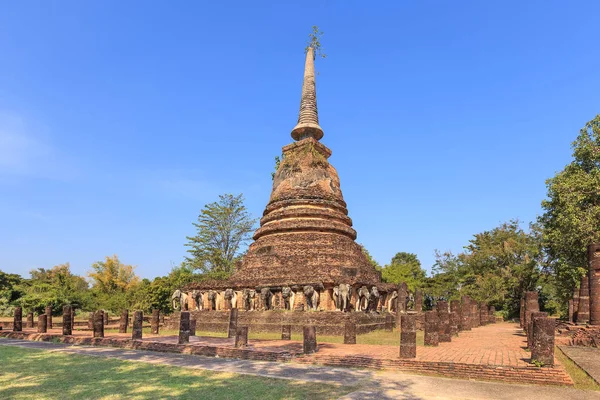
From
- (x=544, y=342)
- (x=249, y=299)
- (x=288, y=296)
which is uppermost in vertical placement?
(x=544, y=342)

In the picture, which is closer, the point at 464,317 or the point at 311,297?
→ the point at 311,297

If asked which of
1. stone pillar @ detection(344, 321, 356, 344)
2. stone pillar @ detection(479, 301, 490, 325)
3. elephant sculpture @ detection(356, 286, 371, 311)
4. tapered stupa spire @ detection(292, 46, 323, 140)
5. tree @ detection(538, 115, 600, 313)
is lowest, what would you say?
stone pillar @ detection(479, 301, 490, 325)

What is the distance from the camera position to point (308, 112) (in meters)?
27.7

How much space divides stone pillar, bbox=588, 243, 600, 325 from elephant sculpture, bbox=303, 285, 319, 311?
962cm

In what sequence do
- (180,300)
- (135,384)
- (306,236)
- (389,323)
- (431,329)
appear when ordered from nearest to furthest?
(135,384) → (431,329) → (389,323) → (306,236) → (180,300)

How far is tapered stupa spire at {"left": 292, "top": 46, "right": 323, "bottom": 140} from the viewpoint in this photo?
2711 cm

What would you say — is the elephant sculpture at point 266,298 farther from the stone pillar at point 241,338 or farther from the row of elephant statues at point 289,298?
the stone pillar at point 241,338

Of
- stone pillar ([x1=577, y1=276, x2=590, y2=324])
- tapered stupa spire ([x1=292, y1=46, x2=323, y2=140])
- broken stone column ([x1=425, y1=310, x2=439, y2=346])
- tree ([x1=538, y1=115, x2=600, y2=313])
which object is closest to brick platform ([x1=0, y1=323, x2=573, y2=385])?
broken stone column ([x1=425, y1=310, x2=439, y2=346])

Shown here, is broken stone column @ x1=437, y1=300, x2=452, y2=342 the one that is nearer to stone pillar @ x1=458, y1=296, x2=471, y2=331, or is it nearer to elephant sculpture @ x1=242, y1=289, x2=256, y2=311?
stone pillar @ x1=458, y1=296, x2=471, y2=331

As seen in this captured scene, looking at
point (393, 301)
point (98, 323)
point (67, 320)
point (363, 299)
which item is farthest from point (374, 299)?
point (67, 320)

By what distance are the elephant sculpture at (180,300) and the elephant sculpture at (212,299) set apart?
1.63 meters

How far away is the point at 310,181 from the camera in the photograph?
24.7 meters

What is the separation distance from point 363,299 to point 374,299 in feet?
3.02

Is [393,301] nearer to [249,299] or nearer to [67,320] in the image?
[249,299]
